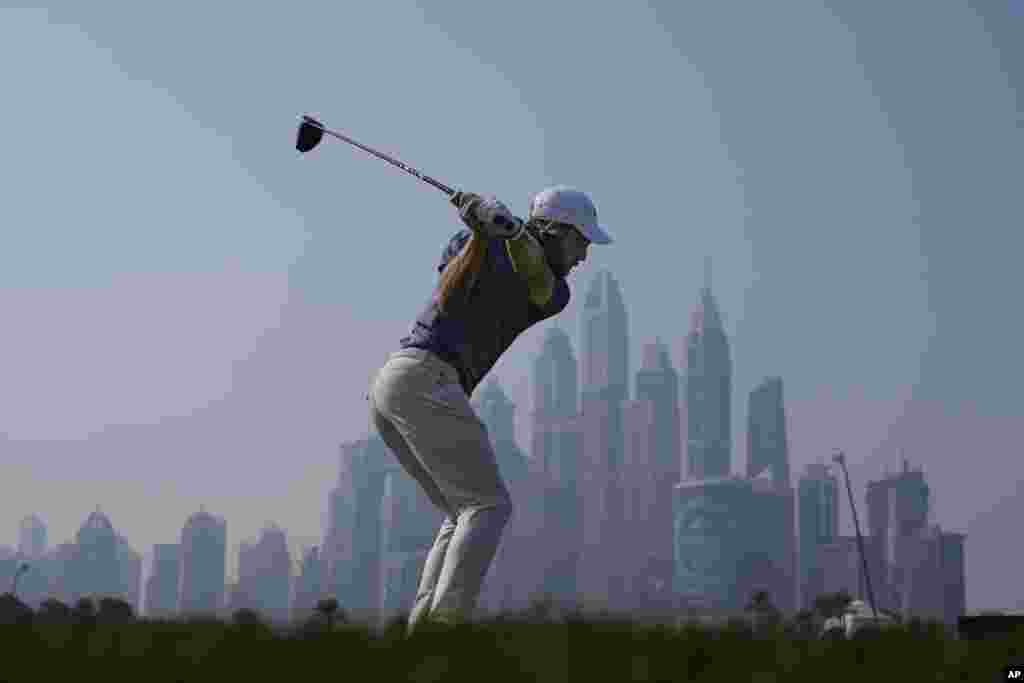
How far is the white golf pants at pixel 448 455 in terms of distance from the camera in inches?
352

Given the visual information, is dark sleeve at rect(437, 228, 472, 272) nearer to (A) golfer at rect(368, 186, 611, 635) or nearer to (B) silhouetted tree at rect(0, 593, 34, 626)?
(A) golfer at rect(368, 186, 611, 635)

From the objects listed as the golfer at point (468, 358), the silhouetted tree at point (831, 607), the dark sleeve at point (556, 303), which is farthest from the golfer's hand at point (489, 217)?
the silhouetted tree at point (831, 607)

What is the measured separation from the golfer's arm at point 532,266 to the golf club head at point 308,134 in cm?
306

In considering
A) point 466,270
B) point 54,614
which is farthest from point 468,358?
point 54,614

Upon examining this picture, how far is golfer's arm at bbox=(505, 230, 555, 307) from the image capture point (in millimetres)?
9016

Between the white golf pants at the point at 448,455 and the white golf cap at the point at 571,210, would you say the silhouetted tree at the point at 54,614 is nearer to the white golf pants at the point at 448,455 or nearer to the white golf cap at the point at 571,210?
the white golf pants at the point at 448,455

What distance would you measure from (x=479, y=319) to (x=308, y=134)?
3151 mm

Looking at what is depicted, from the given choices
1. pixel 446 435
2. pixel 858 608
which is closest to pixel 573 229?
pixel 446 435

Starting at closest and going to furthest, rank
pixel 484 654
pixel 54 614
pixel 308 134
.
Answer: pixel 484 654 < pixel 54 614 < pixel 308 134

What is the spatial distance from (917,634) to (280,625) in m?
2.90

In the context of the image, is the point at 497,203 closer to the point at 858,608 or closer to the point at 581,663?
the point at 581,663

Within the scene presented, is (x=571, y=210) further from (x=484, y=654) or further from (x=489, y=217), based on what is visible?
(x=484, y=654)

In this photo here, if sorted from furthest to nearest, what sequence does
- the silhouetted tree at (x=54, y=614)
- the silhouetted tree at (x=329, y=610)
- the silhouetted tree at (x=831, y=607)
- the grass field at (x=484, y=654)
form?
the silhouetted tree at (x=831, y=607)
the silhouetted tree at (x=54, y=614)
the silhouetted tree at (x=329, y=610)
the grass field at (x=484, y=654)

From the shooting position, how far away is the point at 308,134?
1172 cm
